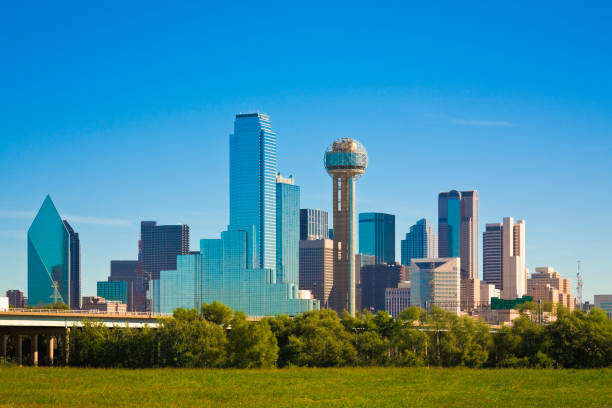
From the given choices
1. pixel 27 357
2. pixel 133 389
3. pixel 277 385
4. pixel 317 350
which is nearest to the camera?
pixel 133 389

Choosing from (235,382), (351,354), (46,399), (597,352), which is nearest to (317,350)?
(351,354)

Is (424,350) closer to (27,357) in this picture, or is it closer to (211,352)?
(211,352)

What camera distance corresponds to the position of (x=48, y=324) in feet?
465

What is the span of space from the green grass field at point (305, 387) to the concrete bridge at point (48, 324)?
1225 centimetres

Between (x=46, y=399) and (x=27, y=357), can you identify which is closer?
(x=46, y=399)

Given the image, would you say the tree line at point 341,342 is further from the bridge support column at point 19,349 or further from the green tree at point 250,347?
the bridge support column at point 19,349

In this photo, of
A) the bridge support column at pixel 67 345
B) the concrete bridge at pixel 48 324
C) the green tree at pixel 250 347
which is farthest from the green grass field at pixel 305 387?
the bridge support column at pixel 67 345

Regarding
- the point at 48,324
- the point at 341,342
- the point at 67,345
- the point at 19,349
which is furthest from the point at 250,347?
the point at 19,349

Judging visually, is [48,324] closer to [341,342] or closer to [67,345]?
[67,345]

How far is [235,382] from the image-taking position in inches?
4547

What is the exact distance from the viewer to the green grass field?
96688 mm

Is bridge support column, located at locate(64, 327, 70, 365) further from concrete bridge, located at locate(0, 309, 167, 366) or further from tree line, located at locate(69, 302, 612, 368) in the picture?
tree line, located at locate(69, 302, 612, 368)

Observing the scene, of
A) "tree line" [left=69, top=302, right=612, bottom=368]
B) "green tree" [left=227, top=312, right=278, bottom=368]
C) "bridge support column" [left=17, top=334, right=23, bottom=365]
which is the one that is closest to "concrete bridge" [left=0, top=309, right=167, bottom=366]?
"bridge support column" [left=17, top=334, right=23, bottom=365]

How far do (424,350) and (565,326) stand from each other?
74.9ft
